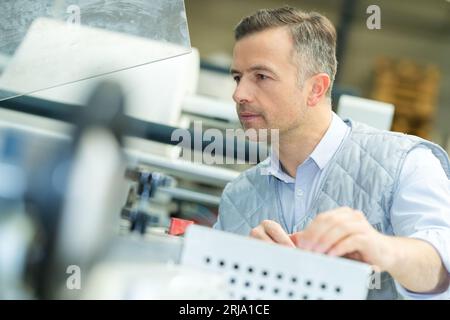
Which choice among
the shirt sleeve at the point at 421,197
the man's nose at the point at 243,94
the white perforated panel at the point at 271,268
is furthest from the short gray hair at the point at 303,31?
the white perforated panel at the point at 271,268

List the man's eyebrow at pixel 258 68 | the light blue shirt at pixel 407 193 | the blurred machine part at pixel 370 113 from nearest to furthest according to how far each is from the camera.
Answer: the light blue shirt at pixel 407 193
the man's eyebrow at pixel 258 68
the blurred machine part at pixel 370 113

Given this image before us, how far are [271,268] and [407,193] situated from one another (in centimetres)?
61

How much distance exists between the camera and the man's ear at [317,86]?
1399 mm

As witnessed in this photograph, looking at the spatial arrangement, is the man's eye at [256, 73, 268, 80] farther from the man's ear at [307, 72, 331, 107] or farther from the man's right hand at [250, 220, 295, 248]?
the man's right hand at [250, 220, 295, 248]

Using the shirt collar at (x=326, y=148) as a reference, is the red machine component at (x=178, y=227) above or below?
below

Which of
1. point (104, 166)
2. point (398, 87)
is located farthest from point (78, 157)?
point (398, 87)

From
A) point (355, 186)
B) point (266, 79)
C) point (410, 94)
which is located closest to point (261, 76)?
point (266, 79)

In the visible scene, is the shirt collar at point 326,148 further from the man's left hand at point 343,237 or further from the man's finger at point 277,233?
the man's left hand at point 343,237

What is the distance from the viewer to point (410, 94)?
6848 millimetres

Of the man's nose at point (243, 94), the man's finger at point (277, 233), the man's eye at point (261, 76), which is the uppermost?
the man's eye at point (261, 76)

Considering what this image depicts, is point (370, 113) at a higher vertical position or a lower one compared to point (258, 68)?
lower

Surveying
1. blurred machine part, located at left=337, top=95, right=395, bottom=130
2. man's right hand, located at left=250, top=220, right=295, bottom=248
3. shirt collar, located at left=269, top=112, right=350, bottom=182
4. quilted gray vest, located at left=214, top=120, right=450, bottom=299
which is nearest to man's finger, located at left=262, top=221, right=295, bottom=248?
man's right hand, located at left=250, top=220, right=295, bottom=248

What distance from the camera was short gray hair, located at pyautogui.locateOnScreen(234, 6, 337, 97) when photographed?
1.34 m

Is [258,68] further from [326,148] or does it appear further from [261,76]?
[326,148]
